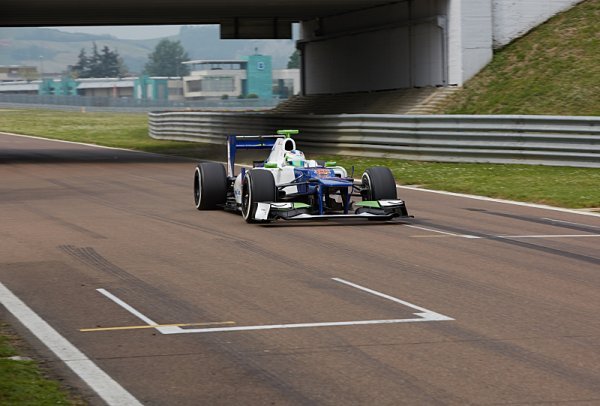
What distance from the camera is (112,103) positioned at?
105 metres

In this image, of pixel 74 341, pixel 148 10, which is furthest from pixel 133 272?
pixel 148 10

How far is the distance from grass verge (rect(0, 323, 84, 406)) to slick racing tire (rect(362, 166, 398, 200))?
8.82 meters

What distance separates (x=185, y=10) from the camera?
37.9 meters

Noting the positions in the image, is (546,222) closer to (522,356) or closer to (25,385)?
(522,356)

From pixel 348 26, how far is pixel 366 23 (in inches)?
77.4

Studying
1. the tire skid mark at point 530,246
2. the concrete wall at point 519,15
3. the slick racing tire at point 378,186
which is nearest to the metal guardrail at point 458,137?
the concrete wall at point 519,15

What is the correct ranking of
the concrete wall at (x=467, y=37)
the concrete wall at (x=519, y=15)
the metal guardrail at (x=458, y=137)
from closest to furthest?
the metal guardrail at (x=458, y=137) < the concrete wall at (x=467, y=37) < the concrete wall at (x=519, y=15)

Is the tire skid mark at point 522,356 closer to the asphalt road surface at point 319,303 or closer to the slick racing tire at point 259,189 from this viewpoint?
the asphalt road surface at point 319,303

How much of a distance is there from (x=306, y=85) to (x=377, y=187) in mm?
32926

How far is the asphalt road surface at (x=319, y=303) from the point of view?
7.17 m

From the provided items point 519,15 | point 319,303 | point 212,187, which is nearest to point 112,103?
point 519,15

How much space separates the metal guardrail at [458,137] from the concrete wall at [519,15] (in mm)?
7519

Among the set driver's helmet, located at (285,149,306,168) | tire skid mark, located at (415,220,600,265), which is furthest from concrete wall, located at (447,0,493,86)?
tire skid mark, located at (415,220,600,265)

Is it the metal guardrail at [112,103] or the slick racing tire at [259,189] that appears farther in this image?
the metal guardrail at [112,103]
